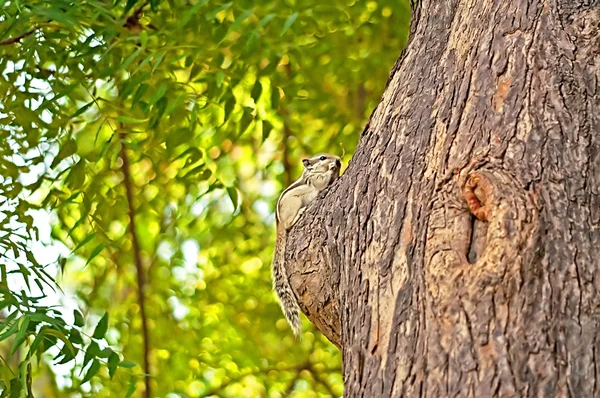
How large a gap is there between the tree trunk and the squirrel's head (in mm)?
745

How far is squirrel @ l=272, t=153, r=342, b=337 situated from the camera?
2.36 m

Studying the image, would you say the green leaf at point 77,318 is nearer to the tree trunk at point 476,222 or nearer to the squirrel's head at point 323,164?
the tree trunk at point 476,222

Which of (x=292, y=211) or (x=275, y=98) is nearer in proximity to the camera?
(x=292, y=211)

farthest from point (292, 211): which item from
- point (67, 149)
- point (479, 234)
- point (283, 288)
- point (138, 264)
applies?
point (138, 264)

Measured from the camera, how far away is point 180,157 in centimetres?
287

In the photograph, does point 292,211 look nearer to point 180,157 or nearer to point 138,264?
point 180,157

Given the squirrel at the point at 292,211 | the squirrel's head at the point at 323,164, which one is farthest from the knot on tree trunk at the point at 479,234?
the squirrel's head at the point at 323,164

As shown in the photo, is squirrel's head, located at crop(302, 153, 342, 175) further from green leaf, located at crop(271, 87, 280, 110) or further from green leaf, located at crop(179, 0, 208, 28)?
green leaf, located at crop(179, 0, 208, 28)

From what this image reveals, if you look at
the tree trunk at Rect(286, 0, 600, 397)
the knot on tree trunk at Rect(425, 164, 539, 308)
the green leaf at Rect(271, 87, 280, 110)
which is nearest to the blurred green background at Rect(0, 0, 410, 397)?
the green leaf at Rect(271, 87, 280, 110)

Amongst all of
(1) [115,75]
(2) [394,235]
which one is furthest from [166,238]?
(2) [394,235]

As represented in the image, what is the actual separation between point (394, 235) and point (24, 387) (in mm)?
944

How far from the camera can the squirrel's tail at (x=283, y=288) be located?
235 centimetres

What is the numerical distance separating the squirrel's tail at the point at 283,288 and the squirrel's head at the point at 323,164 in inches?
12.1

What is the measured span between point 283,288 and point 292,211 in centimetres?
20
